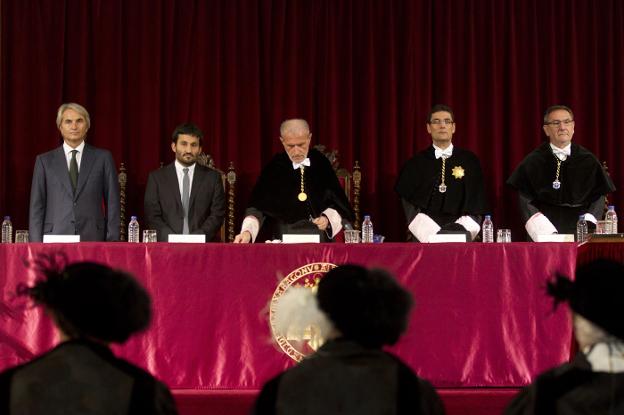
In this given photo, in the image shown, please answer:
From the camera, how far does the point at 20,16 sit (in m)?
9.33

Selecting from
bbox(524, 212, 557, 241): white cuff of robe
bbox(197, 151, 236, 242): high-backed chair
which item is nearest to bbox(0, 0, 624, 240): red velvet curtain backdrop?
bbox(197, 151, 236, 242): high-backed chair

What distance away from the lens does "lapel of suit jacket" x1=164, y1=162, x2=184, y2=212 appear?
8.07 meters

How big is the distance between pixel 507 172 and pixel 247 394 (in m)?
4.22

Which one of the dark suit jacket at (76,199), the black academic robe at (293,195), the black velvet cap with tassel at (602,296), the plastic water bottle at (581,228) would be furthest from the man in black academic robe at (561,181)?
the black velvet cap with tassel at (602,296)

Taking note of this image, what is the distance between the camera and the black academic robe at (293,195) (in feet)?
26.3

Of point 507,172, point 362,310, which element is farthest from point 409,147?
point 362,310

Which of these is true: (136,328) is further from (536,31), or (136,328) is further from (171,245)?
(536,31)

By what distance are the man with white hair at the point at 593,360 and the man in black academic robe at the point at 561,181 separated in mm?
5235

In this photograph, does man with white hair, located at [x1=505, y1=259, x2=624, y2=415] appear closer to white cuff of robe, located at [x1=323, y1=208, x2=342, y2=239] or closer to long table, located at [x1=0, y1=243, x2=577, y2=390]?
long table, located at [x1=0, y1=243, x2=577, y2=390]

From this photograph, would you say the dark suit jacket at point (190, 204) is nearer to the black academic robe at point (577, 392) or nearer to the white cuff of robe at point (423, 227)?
the white cuff of robe at point (423, 227)

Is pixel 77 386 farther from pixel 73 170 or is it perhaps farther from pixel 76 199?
pixel 73 170

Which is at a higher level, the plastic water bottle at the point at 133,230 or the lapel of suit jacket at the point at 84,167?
the lapel of suit jacket at the point at 84,167

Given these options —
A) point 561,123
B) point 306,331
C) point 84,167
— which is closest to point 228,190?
point 84,167

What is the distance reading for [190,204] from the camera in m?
8.06
